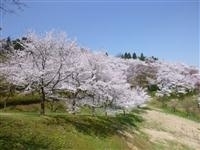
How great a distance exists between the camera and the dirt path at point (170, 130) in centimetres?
4683

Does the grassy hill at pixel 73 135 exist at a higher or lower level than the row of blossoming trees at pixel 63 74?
lower

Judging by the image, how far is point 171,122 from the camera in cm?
6194

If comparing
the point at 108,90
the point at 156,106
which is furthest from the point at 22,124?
the point at 156,106

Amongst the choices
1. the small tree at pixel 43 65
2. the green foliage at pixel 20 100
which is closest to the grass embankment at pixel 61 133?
the small tree at pixel 43 65

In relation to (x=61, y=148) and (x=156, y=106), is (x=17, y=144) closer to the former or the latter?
(x=61, y=148)

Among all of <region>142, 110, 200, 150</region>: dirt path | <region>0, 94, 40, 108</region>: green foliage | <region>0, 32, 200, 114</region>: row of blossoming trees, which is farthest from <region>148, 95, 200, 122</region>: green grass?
<region>0, 94, 40, 108</region>: green foliage

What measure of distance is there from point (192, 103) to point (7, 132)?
207 ft

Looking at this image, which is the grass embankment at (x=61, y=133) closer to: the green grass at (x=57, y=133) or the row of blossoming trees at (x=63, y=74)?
the green grass at (x=57, y=133)

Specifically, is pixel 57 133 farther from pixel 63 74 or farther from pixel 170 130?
pixel 170 130

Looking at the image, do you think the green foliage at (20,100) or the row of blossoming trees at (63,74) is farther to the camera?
the green foliage at (20,100)

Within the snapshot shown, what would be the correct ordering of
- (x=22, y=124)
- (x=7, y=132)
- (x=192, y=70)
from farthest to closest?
1. (x=192, y=70)
2. (x=22, y=124)
3. (x=7, y=132)

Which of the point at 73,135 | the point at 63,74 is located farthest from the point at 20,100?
the point at 73,135

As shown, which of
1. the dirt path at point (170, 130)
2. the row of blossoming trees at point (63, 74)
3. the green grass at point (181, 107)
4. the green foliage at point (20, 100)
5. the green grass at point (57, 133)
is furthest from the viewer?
the green grass at point (181, 107)

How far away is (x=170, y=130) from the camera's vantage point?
55.8 metres
